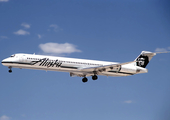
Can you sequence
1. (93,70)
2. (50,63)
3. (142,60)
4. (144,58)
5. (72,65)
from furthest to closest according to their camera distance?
(144,58) < (142,60) < (93,70) < (72,65) < (50,63)

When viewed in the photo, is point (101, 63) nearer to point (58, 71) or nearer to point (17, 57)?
point (58, 71)

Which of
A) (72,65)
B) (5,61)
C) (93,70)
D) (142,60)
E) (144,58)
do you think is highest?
(144,58)

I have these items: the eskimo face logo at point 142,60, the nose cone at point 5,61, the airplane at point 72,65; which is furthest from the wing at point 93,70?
the nose cone at point 5,61

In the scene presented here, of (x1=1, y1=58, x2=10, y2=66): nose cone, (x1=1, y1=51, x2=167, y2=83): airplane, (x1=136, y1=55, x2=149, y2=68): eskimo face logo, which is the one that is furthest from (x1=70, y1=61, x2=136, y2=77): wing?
(x1=1, y1=58, x2=10, y2=66): nose cone

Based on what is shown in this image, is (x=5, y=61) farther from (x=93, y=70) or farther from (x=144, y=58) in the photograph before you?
(x=144, y=58)

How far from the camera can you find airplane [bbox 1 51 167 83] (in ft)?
150

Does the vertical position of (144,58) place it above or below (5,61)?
above

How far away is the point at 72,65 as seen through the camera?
47.7 metres

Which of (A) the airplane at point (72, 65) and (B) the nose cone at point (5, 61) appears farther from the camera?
(A) the airplane at point (72, 65)

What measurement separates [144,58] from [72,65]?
724 inches

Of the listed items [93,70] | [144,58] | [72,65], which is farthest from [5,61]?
[144,58]

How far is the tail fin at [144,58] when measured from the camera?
56.5 metres

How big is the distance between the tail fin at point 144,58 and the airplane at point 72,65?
5.07 feet

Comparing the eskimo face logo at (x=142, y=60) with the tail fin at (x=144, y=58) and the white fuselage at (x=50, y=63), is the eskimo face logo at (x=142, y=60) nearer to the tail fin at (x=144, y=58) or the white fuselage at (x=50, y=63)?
the tail fin at (x=144, y=58)
